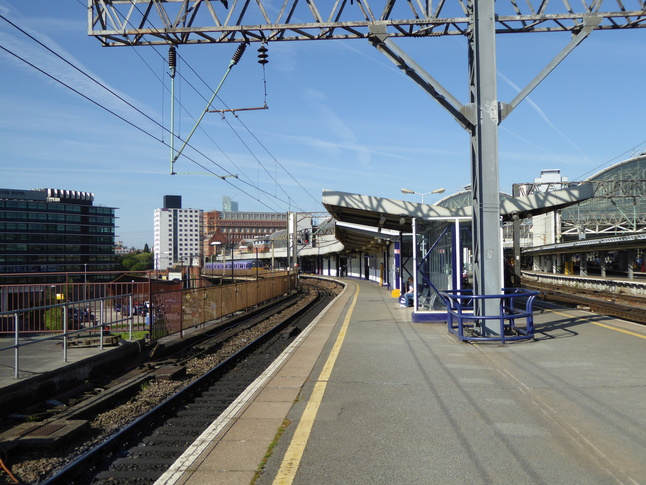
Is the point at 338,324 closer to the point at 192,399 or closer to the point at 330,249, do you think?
the point at 192,399

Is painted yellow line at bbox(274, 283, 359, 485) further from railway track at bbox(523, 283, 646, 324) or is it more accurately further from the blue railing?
railway track at bbox(523, 283, 646, 324)

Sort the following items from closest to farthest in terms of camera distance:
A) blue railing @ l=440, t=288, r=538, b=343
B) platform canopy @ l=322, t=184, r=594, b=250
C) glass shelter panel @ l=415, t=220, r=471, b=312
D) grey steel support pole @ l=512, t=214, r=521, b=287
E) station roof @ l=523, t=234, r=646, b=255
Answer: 1. blue railing @ l=440, t=288, r=538, b=343
2. platform canopy @ l=322, t=184, r=594, b=250
3. glass shelter panel @ l=415, t=220, r=471, b=312
4. grey steel support pole @ l=512, t=214, r=521, b=287
5. station roof @ l=523, t=234, r=646, b=255

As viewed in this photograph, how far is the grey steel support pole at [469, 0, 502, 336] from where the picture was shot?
424 inches

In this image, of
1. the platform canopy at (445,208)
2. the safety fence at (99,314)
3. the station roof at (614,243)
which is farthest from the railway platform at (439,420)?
the station roof at (614,243)

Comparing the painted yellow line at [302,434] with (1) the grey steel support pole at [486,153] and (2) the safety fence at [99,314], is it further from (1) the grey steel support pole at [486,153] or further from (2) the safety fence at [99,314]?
(2) the safety fence at [99,314]

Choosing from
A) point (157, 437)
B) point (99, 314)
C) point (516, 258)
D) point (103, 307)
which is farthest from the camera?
point (516, 258)

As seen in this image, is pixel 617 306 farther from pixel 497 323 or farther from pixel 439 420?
pixel 439 420

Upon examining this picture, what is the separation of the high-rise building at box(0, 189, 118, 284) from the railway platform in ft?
172

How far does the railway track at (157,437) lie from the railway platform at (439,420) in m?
0.65

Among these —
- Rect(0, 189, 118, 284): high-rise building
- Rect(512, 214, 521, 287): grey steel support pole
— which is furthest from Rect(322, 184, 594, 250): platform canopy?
Rect(0, 189, 118, 284): high-rise building

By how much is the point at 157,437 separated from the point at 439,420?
11.1ft

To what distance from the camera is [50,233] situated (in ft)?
183

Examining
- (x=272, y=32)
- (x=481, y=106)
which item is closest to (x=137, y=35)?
(x=272, y=32)

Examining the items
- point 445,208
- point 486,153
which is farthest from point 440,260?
point 486,153
